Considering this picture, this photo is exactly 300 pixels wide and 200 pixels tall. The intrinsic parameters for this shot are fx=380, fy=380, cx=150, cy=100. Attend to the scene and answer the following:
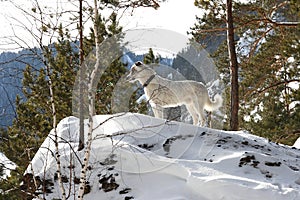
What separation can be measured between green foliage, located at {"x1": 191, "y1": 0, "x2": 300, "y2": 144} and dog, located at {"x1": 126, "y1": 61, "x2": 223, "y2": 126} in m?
3.31

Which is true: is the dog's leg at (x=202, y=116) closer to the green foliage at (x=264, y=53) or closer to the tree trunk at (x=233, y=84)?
the tree trunk at (x=233, y=84)

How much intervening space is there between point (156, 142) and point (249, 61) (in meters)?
6.48

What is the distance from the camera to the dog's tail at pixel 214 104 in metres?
7.92

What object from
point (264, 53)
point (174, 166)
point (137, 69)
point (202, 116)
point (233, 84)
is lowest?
point (174, 166)

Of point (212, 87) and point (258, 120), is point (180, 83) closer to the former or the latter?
point (212, 87)

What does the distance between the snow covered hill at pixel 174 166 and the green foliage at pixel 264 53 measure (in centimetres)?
444

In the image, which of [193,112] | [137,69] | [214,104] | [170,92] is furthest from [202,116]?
[137,69]

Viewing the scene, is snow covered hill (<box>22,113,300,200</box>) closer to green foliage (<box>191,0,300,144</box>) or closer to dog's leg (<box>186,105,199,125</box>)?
dog's leg (<box>186,105,199,125</box>)

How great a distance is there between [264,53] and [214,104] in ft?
15.6

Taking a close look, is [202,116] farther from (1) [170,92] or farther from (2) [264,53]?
(2) [264,53]

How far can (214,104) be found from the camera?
26.3ft

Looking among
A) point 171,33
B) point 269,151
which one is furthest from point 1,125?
point 269,151

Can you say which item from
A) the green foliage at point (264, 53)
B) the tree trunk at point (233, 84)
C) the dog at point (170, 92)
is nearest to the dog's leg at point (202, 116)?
the dog at point (170, 92)

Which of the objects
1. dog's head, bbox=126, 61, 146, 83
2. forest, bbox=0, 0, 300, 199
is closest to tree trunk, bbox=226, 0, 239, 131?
forest, bbox=0, 0, 300, 199
